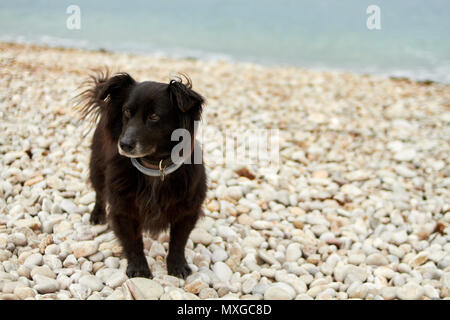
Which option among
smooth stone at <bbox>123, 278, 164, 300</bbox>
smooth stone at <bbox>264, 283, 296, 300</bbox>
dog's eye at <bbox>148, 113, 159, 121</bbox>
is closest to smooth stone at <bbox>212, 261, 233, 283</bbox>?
smooth stone at <bbox>264, 283, 296, 300</bbox>

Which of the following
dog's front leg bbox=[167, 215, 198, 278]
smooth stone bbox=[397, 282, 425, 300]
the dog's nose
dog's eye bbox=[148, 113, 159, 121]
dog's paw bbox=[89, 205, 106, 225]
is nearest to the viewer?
the dog's nose

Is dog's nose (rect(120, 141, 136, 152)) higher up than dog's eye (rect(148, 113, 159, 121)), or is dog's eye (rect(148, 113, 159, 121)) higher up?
dog's eye (rect(148, 113, 159, 121))

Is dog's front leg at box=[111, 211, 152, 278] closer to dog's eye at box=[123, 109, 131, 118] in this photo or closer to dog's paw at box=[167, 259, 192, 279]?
dog's paw at box=[167, 259, 192, 279]

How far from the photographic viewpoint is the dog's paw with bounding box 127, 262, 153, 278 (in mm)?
2676

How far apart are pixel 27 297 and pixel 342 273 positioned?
199 cm

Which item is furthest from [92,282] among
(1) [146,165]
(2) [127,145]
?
(2) [127,145]

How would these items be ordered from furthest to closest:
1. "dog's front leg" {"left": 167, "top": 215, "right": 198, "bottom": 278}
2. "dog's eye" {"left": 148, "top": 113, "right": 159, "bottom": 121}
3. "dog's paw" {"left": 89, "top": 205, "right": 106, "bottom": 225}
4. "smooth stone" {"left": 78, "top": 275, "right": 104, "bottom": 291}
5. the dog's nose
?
"dog's paw" {"left": 89, "top": 205, "right": 106, "bottom": 225}
"dog's front leg" {"left": 167, "top": 215, "right": 198, "bottom": 278}
"smooth stone" {"left": 78, "top": 275, "right": 104, "bottom": 291}
"dog's eye" {"left": 148, "top": 113, "right": 159, "bottom": 121}
the dog's nose

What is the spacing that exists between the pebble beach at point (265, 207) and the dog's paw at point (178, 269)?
0.06 metres

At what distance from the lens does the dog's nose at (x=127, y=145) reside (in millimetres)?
2291

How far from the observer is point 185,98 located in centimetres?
232

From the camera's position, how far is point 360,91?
7.58 metres

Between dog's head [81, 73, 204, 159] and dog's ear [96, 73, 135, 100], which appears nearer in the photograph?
dog's head [81, 73, 204, 159]

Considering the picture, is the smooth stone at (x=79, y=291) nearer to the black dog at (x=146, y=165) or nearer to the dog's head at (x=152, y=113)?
the black dog at (x=146, y=165)
